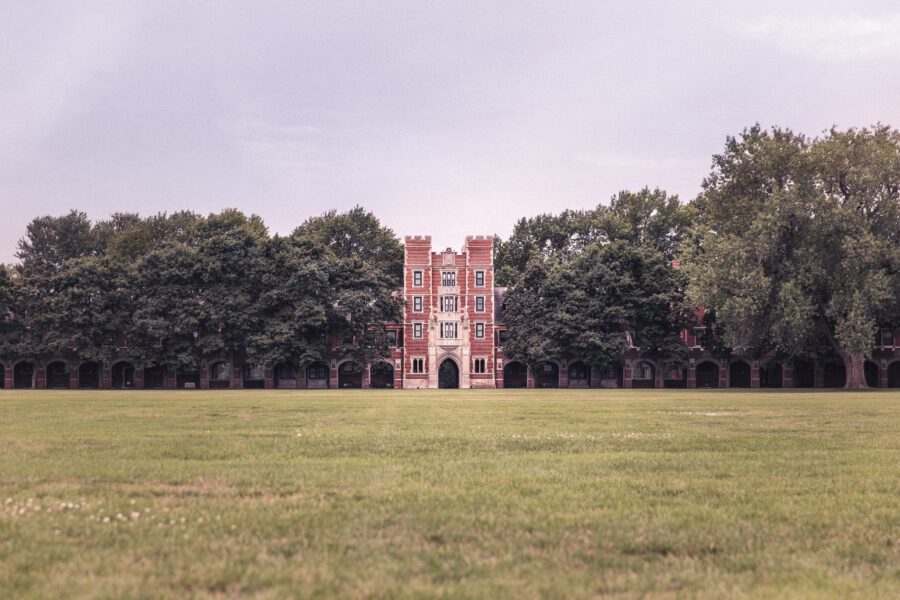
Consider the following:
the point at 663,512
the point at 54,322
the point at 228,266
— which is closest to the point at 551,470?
the point at 663,512

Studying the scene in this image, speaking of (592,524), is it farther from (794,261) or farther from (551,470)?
(794,261)

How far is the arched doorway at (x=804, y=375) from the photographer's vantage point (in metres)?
Answer: 75.2

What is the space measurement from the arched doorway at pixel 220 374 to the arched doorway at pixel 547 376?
30.8 meters

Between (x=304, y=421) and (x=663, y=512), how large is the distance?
1163 centimetres

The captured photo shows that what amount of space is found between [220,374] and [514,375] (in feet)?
99.2

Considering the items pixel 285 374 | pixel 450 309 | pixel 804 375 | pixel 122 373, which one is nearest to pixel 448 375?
pixel 450 309

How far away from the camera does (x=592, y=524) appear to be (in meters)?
6.33

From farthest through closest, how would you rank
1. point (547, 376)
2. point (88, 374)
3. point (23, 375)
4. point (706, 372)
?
point (706, 372) < point (547, 376) < point (88, 374) < point (23, 375)

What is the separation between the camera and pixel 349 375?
2995 inches

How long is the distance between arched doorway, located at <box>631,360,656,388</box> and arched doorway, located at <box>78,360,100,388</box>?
176 ft

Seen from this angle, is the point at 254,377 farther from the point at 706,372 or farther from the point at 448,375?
the point at 706,372

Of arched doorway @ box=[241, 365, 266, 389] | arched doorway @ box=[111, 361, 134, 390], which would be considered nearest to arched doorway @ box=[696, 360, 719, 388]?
arched doorway @ box=[241, 365, 266, 389]

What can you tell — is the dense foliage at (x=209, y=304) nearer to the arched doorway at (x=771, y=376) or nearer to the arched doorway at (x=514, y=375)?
the arched doorway at (x=514, y=375)

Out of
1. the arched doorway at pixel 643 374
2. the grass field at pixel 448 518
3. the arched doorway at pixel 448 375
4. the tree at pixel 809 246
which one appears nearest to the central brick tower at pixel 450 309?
the arched doorway at pixel 448 375
